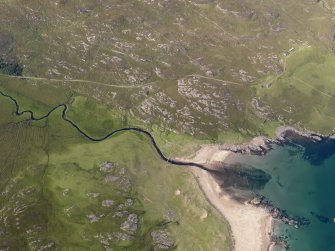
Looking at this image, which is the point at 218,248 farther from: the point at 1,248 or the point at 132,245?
the point at 1,248

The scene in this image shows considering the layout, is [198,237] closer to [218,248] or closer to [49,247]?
[218,248]

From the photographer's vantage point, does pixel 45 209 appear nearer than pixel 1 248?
No

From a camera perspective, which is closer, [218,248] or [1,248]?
[1,248]

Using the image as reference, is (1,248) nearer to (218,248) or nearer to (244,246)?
(218,248)

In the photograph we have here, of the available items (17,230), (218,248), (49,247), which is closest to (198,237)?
(218,248)

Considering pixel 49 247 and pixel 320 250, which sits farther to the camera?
pixel 320 250

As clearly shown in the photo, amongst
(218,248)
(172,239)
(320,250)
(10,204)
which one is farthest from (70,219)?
(320,250)

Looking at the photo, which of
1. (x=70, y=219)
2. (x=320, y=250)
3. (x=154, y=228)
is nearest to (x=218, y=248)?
(x=154, y=228)
